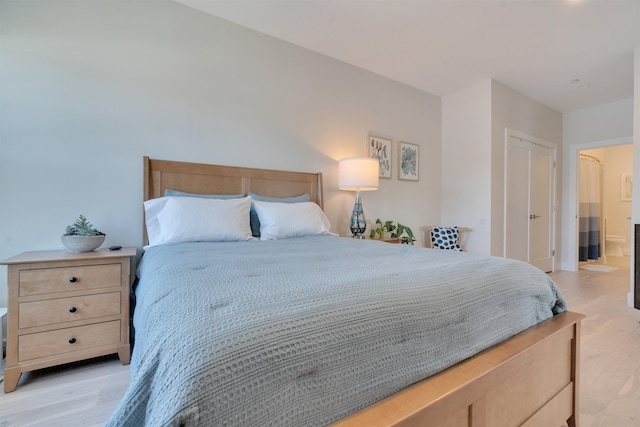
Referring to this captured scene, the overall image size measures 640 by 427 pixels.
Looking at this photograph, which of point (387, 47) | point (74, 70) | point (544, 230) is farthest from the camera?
point (544, 230)

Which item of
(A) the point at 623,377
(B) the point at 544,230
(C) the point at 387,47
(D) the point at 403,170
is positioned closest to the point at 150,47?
(C) the point at 387,47

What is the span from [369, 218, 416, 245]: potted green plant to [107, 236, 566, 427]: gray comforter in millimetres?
2114

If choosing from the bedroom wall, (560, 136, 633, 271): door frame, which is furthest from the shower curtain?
the bedroom wall

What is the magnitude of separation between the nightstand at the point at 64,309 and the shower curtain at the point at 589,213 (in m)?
6.68

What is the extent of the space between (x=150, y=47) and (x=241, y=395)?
2653 millimetres

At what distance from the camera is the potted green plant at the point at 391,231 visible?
3.39 m

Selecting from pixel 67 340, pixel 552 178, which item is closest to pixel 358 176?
pixel 67 340

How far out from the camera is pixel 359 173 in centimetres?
294

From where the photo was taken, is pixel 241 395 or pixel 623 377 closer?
pixel 241 395

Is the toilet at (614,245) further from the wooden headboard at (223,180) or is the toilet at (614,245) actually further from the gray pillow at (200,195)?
the gray pillow at (200,195)

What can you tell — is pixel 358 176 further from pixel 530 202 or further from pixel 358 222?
pixel 530 202

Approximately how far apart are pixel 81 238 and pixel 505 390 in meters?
2.25

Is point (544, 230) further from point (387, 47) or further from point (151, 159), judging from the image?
point (151, 159)

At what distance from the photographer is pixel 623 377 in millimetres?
1727
